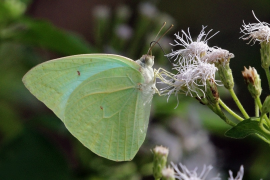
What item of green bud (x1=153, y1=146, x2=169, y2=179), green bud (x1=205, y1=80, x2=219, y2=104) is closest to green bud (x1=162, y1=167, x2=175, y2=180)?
green bud (x1=153, y1=146, x2=169, y2=179)

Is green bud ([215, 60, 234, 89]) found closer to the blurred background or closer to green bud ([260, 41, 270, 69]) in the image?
green bud ([260, 41, 270, 69])

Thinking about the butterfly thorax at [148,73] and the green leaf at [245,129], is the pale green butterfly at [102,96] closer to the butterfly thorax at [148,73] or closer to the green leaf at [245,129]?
the butterfly thorax at [148,73]

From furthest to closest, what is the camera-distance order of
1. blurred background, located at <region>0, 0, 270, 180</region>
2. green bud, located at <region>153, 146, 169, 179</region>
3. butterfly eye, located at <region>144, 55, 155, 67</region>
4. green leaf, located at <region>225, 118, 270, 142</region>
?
1. blurred background, located at <region>0, 0, 270, 180</region>
2. butterfly eye, located at <region>144, 55, 155, 67</region>
3. green bud, located at <region>153, 146, 169, 179</region>
4. green leaf, located at <region>225, 118, 270, 142</region>

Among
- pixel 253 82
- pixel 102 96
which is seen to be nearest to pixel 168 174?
pixel 253 82

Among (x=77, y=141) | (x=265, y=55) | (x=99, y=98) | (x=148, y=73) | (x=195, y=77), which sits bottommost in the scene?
(x=77, y=141)

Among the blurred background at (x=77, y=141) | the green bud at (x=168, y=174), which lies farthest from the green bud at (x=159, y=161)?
the blurred background at (x=77, y=141)

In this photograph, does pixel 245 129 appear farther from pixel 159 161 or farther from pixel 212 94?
pixel 159 161
